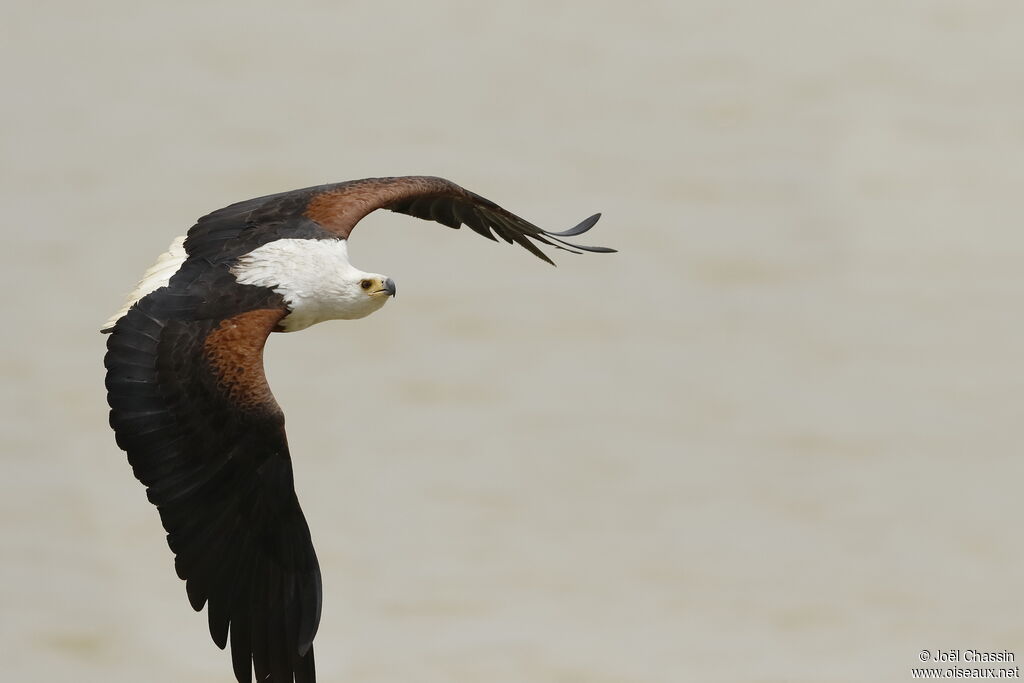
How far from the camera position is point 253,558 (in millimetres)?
13078

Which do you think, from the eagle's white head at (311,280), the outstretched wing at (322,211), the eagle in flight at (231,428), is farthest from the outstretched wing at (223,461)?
the outstretched wing at (322,211)

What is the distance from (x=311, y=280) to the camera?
534 inches

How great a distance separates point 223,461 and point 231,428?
26 cm

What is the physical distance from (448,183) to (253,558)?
396 cm

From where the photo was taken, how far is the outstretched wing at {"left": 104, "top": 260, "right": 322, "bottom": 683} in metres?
12.7

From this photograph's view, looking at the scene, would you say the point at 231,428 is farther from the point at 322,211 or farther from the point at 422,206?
the point at 422,206

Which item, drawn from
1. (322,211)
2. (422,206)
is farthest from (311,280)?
(422,206)

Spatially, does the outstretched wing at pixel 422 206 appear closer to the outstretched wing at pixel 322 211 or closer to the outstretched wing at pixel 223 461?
the outstretched wing at pixel 322 211

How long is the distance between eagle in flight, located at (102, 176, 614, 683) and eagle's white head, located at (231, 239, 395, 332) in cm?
1

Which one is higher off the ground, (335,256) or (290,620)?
(335,256)

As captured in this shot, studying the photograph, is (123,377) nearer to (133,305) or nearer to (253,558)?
(133,305)

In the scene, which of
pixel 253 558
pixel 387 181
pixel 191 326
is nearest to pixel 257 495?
pixel 253 558

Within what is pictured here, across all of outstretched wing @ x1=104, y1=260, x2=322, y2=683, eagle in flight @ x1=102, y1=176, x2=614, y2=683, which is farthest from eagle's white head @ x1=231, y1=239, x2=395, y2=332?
outstretched wing @ x1=104, y1=260, x2=322, y2=683

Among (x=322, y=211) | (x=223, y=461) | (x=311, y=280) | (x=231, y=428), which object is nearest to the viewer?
(x=231, y=428)
